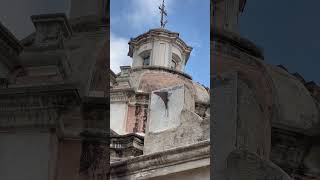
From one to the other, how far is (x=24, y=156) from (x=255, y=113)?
0.45m

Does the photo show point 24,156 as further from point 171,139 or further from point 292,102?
point 171,139

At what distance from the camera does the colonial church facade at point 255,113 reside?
3.25 feet

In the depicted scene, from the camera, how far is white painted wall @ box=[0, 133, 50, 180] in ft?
3.47

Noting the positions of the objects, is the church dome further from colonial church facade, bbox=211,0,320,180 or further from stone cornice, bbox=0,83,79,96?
stone cornice, bbox=0,83,79,96

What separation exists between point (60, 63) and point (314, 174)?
569 mm

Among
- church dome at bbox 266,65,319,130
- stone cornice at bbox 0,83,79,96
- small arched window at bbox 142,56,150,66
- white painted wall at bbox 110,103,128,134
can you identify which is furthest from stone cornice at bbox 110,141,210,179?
small arched window at bbox 142,56,150,66

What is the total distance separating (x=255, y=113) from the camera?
108 cm

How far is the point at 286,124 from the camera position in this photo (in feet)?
3.71

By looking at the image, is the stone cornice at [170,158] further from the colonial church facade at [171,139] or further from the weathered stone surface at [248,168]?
the weathered stone surface at [248,168]

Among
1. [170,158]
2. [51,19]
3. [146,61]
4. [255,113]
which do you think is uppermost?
[146,61]

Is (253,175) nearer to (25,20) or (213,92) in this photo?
(213,92)

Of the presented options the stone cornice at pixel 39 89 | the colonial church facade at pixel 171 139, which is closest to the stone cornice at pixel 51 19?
the stone cornice at pixel 39 89

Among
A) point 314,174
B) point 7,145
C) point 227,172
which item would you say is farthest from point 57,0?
point 314,174

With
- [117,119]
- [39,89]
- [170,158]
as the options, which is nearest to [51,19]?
[39,89]
